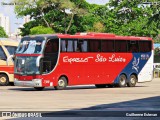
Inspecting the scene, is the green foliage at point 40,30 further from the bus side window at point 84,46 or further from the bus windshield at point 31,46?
the bus windshield at point 31,46

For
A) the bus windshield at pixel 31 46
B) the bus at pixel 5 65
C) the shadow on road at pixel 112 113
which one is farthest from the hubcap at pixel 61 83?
the shadow on road at pixel 112 113

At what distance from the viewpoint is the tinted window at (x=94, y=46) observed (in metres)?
32.8

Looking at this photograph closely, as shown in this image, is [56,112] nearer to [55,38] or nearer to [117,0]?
[55,38]

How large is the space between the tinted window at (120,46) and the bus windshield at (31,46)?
6189mm

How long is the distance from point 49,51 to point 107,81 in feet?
18.0

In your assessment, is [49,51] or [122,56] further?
[122,56]

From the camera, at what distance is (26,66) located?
30203mm

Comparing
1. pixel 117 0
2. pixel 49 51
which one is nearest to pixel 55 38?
pixel 49 51

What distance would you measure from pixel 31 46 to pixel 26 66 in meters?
1.10

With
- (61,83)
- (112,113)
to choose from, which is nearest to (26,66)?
(61,83)

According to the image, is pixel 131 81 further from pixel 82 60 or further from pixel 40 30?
pixel 40 30

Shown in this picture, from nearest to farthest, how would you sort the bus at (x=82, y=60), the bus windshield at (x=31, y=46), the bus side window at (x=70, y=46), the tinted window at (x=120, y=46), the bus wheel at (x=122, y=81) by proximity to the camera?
the bus windshield at (x=31, y=46)
the bus at (x=82, y=60)
the bus side window at (x=70, y=46)
the tinted window at (x=120, y=46)
the bus wheel at (x=122, y=81)

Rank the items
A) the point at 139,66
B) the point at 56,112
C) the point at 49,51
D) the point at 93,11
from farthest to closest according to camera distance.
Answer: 1. the point at 93,11
2. the point at 139,66
3. the point at 49,51
4. the point at 56,112

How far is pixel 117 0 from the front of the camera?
78.4 metres
